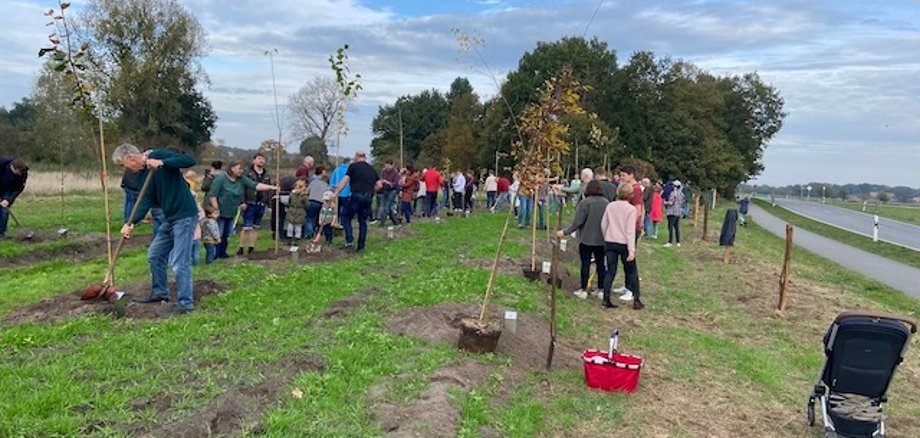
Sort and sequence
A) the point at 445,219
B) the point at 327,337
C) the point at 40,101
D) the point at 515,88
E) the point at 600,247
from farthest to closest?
1. the point at 515,88
2. the point at 40,101
3. the point at 445,219
4. the point at 600,247
5. the point at 327,337

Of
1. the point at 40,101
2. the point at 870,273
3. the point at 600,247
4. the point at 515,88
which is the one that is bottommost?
the point at 870,273

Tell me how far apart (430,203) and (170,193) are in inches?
677

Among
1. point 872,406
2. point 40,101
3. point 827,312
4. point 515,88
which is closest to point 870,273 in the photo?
point 827,312

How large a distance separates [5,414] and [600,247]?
26.6ft

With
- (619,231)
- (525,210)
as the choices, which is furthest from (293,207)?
(525,210)

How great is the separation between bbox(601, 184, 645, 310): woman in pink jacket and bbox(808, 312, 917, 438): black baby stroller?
4.32 meters

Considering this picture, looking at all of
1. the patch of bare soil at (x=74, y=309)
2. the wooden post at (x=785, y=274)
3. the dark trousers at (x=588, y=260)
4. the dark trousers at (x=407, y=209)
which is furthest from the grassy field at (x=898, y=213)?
the patch of bare soil at (x=74, y=309)

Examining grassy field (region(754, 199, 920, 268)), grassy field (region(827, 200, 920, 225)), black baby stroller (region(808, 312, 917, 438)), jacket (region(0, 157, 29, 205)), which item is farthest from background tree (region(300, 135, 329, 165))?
grassy field (region(827, 200, 920, 225))

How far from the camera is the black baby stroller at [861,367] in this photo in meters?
5.57

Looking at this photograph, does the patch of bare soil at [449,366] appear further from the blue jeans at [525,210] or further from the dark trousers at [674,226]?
the blue jeans at [525,210]

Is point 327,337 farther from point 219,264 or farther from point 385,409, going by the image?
point 219,264

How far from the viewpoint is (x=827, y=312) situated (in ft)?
37.1

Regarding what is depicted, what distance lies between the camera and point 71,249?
14.2 meters

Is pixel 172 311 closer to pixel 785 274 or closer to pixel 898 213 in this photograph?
pixel 785 274
